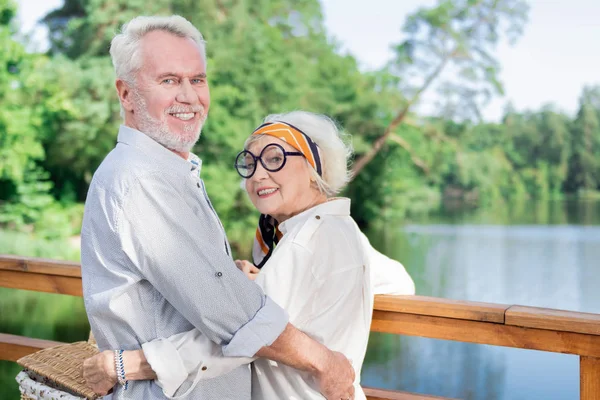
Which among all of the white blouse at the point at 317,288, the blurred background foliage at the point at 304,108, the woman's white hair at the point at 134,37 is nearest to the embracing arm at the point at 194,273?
the white blouse at the point at 317,288

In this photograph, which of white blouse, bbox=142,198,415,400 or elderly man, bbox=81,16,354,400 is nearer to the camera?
elderly man, bbox=81,16,354,400

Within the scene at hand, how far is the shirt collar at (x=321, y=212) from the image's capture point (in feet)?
4.93

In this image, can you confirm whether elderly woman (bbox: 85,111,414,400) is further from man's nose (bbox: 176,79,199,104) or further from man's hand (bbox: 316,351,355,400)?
man's nose (bbox: 176,79,199,104)

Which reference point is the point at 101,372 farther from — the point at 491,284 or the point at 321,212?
the point at 491,284

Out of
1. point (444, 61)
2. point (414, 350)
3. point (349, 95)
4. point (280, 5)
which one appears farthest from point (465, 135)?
point (414, 350)

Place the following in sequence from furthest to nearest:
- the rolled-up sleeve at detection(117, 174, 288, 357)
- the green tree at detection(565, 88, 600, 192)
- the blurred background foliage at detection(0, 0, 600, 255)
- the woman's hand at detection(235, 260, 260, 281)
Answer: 1. the green tree at detection(565, 88, 600, 192)
2. the blurred background foliage at detection(0, 0, 600, 255)
3. the woman's hand at detection(235, 260, 260, 281)
4. the rolled-up sleeve at detection(117, 174, 288, 357)

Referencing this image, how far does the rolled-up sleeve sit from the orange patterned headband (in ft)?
1.08

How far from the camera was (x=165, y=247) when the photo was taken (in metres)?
1.25

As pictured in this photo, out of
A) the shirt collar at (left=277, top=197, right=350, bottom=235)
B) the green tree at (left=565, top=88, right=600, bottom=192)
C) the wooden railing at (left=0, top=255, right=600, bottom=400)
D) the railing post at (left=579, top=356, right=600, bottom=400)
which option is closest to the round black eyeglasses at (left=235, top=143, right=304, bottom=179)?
the shirt collar at (left=277, top=197, right=350, bottom=235)

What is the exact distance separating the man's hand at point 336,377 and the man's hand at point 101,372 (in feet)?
1.25

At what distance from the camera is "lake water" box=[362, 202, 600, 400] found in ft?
35.0

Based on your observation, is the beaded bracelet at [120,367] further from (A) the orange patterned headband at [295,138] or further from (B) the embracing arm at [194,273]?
(A) the orange patterned headband at [295,138]

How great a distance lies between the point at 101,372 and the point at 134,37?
2.03 ft

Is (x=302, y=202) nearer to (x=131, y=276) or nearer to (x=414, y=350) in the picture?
(x=131, y=276)
